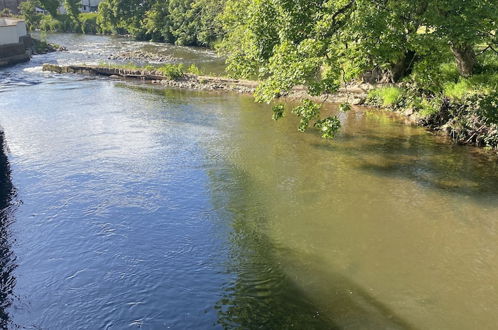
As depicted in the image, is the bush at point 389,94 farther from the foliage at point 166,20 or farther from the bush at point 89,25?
the bush at point 89,25

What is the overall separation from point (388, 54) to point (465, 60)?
20.1ft

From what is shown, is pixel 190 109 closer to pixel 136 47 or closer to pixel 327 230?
pixel 327 230

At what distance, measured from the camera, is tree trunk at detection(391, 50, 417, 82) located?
74.9ft

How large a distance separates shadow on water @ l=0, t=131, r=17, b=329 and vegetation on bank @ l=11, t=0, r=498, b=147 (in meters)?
10.2

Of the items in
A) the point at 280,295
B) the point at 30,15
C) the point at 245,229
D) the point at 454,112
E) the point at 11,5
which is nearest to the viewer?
the point at 280,295

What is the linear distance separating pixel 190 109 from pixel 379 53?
14843 millimetres

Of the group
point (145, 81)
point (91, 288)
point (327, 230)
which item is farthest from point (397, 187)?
point (145, 81)

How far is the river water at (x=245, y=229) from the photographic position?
10.2 m

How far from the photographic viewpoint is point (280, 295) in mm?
10562

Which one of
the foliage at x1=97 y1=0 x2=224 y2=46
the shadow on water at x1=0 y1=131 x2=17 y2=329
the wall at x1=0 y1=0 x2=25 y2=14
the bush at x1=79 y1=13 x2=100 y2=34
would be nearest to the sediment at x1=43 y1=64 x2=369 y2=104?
the shadow on water at x1=0 y1=131 x2=17 y2=329

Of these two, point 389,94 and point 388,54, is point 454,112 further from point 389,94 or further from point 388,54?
point 388,54

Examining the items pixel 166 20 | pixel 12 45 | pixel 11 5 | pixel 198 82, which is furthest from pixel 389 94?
pixel 11 5

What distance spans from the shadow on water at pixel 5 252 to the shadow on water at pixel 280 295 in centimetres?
480

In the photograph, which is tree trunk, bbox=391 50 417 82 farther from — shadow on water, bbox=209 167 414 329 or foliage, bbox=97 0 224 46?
foliage, bbox=97 0 224 46
